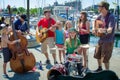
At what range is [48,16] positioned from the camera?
313 inches

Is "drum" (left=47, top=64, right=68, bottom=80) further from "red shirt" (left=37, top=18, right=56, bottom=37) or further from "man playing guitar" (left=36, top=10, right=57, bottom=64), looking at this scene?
"red shirt" (left=37, top=18, right=56, bottom=37)

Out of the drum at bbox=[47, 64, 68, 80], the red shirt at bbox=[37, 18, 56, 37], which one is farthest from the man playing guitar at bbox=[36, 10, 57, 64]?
the drum at bbox=[47, 64, 68, 80]

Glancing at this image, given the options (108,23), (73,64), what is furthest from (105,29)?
(73,64)

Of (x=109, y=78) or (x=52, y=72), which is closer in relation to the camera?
(x=109, y=78)

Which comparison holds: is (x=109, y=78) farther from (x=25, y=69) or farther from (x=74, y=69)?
(x=25, y=69)

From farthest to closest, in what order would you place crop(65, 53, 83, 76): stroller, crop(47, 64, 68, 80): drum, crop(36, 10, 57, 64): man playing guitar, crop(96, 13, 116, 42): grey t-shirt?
1. crop(36, 10, 57, 64): man playing guitar
2. crop(96, 13, 116, 42): grey t-shirt
3. crop(65, 53, 83, 76): stroller
4. crop(47, 64, 68, 80): drum

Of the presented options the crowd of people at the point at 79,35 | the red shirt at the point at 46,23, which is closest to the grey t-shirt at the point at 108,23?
the crowd of people at the point at 79,35

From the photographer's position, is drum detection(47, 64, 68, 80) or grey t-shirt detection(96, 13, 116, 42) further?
grey t-shirt detection(96, 13, 116, 42)

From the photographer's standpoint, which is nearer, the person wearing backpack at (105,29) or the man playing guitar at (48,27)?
the person wearing backpack at (105,29)

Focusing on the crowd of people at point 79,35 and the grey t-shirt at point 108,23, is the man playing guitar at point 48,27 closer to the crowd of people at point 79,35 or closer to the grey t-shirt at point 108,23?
the crowd of people at point 79,35

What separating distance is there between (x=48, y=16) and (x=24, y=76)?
6.45 feet

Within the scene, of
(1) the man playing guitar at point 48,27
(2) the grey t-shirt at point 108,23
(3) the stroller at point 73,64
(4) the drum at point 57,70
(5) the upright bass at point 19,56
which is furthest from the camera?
(1) the man playing guitar at point 48,27

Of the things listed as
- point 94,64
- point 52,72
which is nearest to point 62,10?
point 94,64

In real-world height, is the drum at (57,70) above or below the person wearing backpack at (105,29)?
below
